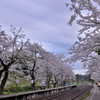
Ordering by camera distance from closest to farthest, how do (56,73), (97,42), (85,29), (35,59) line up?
(97,42), (85,29), (35,59), (56,73)

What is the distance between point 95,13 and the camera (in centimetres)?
623

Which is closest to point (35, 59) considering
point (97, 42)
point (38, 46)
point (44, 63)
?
point (38, 46)

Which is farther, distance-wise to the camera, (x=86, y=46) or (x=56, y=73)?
(x=56, y=73)

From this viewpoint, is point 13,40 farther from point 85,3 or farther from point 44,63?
point 85,3

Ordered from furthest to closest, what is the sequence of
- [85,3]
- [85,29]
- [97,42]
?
1. [85,29]
2. [97,42]
3. [85,3]

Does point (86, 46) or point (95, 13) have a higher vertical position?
point (95, 13)

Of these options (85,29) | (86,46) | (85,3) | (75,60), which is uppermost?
(85,3)

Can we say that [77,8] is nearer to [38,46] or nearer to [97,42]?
[97,42]

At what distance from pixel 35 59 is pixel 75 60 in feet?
56.7

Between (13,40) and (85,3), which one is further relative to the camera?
(13,40)

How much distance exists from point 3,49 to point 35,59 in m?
6.49

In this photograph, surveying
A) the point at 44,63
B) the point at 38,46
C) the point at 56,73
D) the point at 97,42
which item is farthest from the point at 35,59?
the point at 97,42

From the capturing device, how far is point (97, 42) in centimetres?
711

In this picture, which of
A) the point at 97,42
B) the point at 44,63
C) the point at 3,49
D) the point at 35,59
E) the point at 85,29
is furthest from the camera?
the point at 44,63
